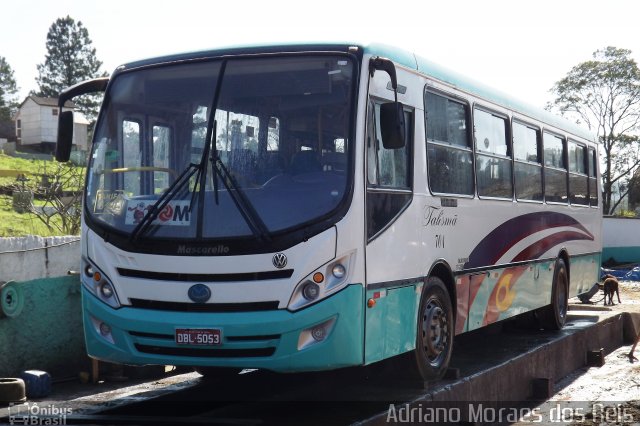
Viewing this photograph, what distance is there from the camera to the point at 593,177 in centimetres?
1652

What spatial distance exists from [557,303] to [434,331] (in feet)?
18.3

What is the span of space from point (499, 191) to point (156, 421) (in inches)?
214

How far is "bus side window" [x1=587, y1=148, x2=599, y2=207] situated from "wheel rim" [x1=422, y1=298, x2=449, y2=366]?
800 centimetres

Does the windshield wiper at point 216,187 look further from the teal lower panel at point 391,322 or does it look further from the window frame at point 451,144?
the window frame at point 451,144

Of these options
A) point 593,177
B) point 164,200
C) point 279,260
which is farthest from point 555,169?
point 164,200

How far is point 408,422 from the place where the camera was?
7.52 meters

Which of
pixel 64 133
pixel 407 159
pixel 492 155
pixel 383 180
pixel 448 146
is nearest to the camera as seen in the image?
pixel 383 180

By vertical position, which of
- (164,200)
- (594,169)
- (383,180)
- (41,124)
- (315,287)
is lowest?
(315,287)

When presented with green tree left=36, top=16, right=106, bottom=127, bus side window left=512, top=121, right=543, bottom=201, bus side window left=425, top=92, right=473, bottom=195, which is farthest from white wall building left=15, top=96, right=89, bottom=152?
bus side window left=425, top=92, right=473, bottom=195

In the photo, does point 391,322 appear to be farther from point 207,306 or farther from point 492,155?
point 492,155

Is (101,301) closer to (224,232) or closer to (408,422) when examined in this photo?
(224,232)

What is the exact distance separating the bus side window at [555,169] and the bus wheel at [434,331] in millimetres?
4635

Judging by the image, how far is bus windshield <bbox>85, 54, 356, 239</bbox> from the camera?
720 centimetres

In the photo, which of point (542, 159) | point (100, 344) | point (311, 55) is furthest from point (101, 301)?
point (542, 159)
